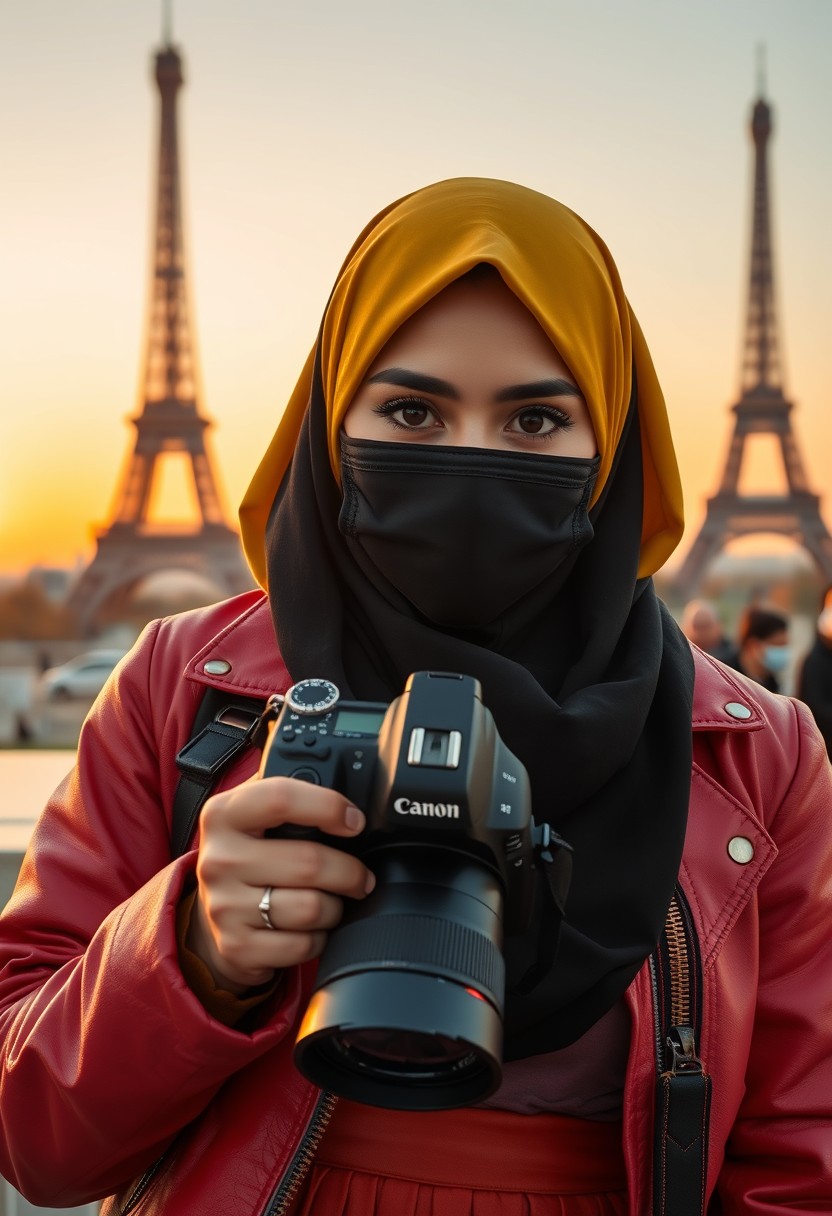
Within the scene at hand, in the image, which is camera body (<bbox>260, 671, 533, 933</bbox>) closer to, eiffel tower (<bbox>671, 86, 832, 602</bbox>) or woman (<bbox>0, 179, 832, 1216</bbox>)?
woman (<bbox>0, 179, 832, 1216</bbox>)

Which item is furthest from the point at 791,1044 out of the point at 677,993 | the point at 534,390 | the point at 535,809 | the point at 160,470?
the point at 160,470

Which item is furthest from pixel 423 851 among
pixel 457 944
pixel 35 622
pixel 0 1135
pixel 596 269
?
pixel 35 622

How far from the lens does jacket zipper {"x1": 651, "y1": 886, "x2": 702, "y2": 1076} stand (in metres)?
1.09

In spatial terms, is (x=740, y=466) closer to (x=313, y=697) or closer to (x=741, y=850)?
(x=741, y=850)

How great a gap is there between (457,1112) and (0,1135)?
412 mm

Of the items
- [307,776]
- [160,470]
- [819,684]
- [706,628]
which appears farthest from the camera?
[160,470]

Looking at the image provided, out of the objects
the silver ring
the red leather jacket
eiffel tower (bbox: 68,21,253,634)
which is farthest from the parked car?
the silver ring

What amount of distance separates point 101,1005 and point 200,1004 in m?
0.09

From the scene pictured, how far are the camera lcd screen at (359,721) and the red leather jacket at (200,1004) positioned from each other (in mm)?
187

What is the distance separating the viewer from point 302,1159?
1034mm

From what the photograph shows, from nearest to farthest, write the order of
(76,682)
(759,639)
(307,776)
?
(307,776)
(759,639)
(76,682)

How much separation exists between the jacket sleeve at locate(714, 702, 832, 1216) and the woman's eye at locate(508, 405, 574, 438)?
46cm

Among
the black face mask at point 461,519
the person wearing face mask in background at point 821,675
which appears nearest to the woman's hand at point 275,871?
the black face mask at point 461,519

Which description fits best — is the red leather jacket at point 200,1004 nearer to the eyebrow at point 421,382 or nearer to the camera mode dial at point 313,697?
the camera mode dial at point 313,697
